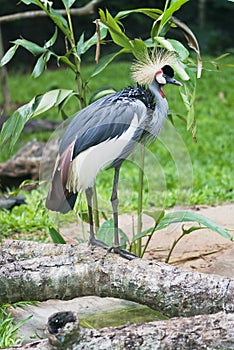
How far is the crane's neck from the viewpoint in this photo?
3.17m

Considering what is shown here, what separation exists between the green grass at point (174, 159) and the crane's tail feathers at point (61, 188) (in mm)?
413

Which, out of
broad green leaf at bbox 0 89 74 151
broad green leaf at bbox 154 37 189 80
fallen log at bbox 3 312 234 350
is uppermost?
broad green leaf at bbox 154 37 189 80

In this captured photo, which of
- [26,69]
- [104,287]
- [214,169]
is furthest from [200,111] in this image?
[104,287]

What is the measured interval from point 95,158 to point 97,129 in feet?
0.44

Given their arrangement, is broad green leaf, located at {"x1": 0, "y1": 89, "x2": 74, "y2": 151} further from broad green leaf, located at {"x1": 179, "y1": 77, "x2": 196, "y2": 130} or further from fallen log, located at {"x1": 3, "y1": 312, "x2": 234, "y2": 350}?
fallen log, located at {"x1": 3, "y1": 312, "x2": 234, "y2": 350}

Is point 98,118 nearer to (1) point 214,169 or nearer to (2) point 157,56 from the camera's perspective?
(2) point 157,56

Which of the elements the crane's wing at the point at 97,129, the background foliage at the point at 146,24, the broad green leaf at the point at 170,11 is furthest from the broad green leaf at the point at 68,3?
the background foliage at the point at 146,24

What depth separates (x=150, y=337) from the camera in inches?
92.7

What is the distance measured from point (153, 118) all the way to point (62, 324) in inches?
47.5

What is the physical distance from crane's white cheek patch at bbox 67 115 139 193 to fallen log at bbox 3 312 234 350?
92 cm

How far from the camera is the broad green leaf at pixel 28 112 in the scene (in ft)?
12.1

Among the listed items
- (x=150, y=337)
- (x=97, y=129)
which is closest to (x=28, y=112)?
(x=97, y=129)

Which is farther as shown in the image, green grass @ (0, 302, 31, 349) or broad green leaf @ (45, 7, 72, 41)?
broad green leaf @ (45, 7, 72, 41)

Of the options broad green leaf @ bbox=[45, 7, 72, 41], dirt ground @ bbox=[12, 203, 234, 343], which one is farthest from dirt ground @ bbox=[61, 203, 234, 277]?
broad green leaf @ bbox=[45, 7, 72, 41]
